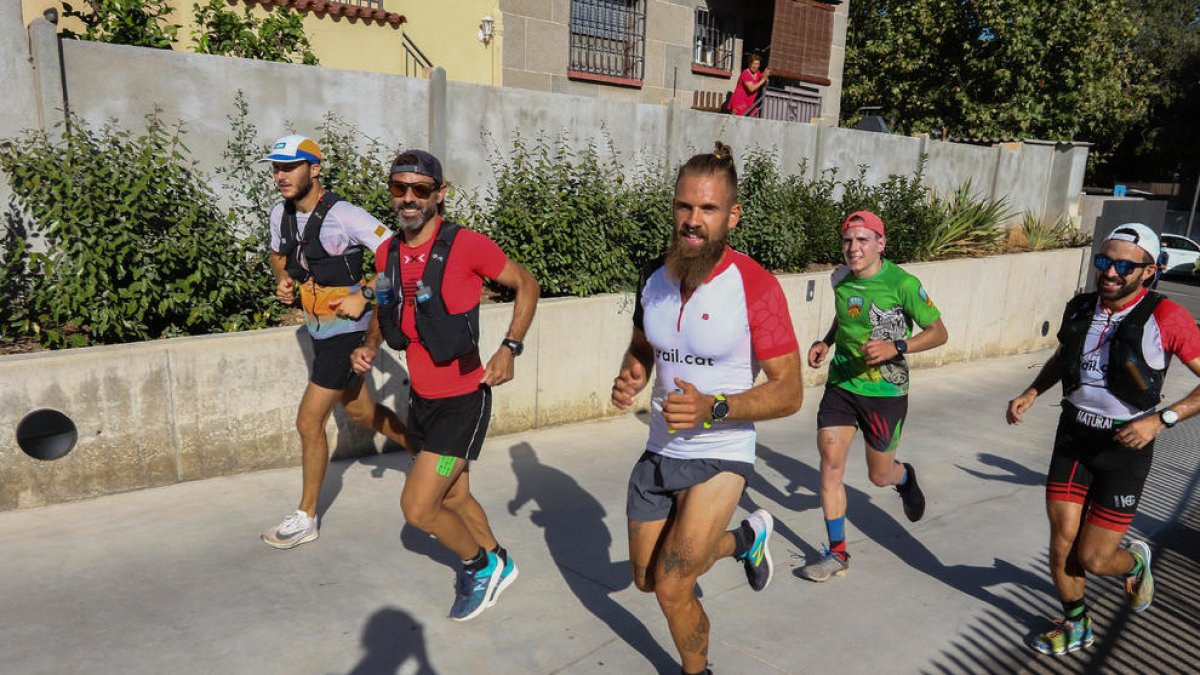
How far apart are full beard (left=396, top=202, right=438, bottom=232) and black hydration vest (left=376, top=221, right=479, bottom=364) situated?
0.30ft

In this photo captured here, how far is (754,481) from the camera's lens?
6410 mm

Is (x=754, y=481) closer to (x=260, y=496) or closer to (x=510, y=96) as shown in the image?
(x=260, y=496)

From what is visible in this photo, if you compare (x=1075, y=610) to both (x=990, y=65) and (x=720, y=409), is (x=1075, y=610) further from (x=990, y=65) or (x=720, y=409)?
(x=990, y=65)

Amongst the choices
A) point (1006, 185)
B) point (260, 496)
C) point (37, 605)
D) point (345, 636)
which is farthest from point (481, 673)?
point (1006, 185)

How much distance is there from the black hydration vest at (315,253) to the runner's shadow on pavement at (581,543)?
72.3 inches

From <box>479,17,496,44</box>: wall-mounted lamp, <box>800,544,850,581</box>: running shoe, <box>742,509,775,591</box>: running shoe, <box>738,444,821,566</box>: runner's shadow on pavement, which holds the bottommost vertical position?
<box>738,444,821,566</box>: runner's shadow on pavement

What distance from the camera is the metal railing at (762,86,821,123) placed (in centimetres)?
1545

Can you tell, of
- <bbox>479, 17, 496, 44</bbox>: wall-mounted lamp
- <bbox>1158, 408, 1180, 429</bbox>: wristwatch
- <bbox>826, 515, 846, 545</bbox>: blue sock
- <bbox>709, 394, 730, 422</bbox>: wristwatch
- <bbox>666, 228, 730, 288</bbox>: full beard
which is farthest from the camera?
<bbox>479, 17, 496, 44</bbox>: wall-mounted lamp

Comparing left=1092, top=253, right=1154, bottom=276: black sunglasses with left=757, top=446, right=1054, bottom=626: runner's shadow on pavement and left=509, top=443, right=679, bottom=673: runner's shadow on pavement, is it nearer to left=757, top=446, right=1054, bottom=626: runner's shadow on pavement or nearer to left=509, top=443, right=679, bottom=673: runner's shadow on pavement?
left=757, top=446, right=1054, bottom=626: runner's shadow on pavement

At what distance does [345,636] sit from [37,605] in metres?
1.47

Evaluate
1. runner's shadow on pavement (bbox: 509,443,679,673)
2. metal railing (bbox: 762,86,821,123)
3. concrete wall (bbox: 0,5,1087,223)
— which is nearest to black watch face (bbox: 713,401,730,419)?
runner's shadow on pavement (bbox: 509,443,679,673)

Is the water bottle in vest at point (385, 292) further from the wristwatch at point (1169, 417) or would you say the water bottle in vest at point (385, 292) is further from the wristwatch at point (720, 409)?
the wristwatch at point (1169, 417)

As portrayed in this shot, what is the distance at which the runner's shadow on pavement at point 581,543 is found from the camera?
13.2 ft

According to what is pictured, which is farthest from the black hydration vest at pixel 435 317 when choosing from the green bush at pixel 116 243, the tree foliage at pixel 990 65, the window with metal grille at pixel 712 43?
the tree foliage at pixel 990 65
